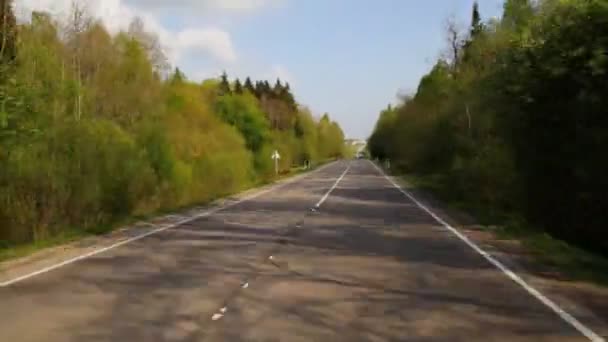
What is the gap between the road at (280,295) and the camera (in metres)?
9.02

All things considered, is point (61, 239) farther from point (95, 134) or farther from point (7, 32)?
point (95, 134)

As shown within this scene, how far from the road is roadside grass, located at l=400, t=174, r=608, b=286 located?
53.0 inches

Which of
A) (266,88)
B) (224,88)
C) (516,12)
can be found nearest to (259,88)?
(266,88)

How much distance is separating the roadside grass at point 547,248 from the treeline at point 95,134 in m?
12.0

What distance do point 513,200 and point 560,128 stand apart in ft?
21.5

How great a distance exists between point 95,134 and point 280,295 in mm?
17684

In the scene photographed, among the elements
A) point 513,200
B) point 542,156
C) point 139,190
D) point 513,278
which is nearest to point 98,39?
point 139,190

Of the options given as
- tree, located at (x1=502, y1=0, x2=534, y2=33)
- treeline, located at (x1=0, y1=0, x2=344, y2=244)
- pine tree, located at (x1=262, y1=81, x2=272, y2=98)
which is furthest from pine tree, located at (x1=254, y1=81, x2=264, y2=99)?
tree, located at (x1=502, y1=0, x2=534, y2=33)

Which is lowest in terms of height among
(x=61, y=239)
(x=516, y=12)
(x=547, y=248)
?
(x=547, y=248)

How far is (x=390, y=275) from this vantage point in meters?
13.7

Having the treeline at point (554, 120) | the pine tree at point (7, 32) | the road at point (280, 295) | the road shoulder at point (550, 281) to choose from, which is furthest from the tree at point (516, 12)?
the pine tree at point (7, 32)

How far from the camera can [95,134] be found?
27.6 meters

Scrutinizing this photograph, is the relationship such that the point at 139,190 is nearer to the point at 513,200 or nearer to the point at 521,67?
the point at 513,200

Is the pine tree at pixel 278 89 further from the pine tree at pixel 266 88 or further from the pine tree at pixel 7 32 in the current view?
the pine tree at pixel 7 32
